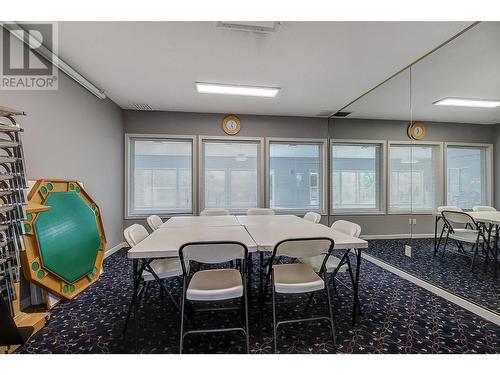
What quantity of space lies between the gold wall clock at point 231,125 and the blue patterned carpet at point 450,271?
340cm

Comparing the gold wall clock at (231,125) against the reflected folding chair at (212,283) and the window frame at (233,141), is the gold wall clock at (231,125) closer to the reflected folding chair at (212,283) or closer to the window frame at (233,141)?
the window frame at (233,141)

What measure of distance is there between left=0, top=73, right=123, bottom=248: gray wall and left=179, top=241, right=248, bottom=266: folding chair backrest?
81.7 inches

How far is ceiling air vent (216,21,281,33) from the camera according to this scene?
1945 millimetres

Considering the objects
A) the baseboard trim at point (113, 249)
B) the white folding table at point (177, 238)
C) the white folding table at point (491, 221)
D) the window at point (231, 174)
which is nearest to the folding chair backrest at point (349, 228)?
the white folding table at point (177, 238)

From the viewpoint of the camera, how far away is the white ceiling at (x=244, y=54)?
6.75 ft

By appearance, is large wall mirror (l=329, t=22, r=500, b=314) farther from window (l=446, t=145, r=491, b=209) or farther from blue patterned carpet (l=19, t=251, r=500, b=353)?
blue patterned carpet (l=19, t=251, r=500, b=353)

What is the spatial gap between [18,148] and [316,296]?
289 cm

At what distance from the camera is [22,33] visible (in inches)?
81.4

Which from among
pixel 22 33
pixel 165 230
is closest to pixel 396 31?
pixel 165 230

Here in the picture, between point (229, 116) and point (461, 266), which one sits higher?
point (229, 116)

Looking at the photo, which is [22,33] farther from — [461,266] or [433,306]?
[461,266]

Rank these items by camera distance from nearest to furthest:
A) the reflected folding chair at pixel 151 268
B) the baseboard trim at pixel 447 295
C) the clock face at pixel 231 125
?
the reflected folding chair at pixel 151 268, the baseboard trim at pixel 447 295, the clock face at pixel 231 125

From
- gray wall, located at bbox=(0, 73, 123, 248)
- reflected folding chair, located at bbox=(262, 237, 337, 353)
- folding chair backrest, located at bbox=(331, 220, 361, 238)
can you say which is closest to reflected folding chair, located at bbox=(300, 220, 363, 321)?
folding chair backrest, located at bbox=(331, 220, 361, 238)

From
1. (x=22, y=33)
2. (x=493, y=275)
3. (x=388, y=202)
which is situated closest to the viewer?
(x=22, y=33)
